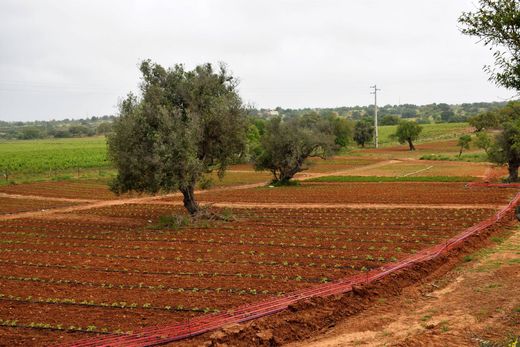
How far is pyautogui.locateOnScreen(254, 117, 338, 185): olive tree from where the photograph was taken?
152 ft

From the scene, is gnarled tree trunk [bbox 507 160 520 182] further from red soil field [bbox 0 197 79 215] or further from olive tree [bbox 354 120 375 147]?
olive tree [bbox 354 120 375 147]

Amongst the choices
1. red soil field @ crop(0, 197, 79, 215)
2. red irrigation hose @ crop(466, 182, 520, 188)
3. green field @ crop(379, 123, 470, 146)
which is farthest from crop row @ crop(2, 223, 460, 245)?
green field @ crop(379, 123, 470, 146)

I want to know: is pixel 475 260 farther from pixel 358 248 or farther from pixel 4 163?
pixel 4 163

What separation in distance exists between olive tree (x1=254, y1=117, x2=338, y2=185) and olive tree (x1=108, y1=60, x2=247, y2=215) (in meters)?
20.3

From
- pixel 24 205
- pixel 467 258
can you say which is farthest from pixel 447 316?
pixel 24 205

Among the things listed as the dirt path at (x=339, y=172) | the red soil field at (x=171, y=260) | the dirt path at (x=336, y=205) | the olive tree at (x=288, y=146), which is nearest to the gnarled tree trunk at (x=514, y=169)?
the dirt path at (x=336, y=205)

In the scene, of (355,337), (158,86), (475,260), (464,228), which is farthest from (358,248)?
(158,86)

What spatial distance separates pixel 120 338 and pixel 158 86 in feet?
54.8

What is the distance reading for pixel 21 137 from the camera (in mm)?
179875

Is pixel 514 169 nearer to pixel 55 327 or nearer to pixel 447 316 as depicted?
pixel 447 316

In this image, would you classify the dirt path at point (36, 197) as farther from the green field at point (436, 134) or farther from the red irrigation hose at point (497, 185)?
the green field at point (436, 134)

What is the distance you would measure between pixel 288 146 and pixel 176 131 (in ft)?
79.4

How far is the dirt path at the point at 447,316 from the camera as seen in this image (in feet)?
32.7

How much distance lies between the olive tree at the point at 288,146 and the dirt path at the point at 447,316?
1241 inches
